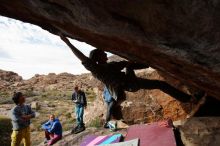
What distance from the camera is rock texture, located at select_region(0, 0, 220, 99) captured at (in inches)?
209

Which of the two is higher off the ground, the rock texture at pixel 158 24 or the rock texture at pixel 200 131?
the rock texture at pixel 158 24

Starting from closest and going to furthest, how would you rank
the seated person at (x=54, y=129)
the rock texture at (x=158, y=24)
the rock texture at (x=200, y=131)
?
the rock texture at (x=158, y=24) < the rock texture at (x=200, y=131) < the seated person at (x=54, y=129)

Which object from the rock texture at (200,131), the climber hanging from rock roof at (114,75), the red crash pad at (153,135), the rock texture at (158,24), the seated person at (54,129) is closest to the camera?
the rock texture at (158,24)

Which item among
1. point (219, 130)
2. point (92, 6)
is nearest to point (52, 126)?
point (219, 130)

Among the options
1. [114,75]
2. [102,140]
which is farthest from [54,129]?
[114,75]

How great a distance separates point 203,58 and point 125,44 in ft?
4.97

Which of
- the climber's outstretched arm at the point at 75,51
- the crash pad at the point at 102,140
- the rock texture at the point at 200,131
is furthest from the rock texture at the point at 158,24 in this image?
the crash pad at the point at 102,140

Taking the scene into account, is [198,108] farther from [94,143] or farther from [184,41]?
[184,41]

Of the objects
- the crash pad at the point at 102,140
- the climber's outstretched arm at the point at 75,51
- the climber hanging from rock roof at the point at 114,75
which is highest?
the climber's outstretched arm at the point at 75,51

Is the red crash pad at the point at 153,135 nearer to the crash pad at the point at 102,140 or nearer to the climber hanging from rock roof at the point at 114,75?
the crash pad at the point at 102,140

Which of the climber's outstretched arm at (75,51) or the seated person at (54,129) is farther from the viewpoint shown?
the seated person at (54,129)

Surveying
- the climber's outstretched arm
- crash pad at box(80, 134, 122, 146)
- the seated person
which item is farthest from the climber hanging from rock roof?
the seated person

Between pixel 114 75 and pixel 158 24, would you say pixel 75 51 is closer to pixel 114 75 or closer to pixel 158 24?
pixel 114 75

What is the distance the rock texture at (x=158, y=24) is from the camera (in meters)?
5.30
